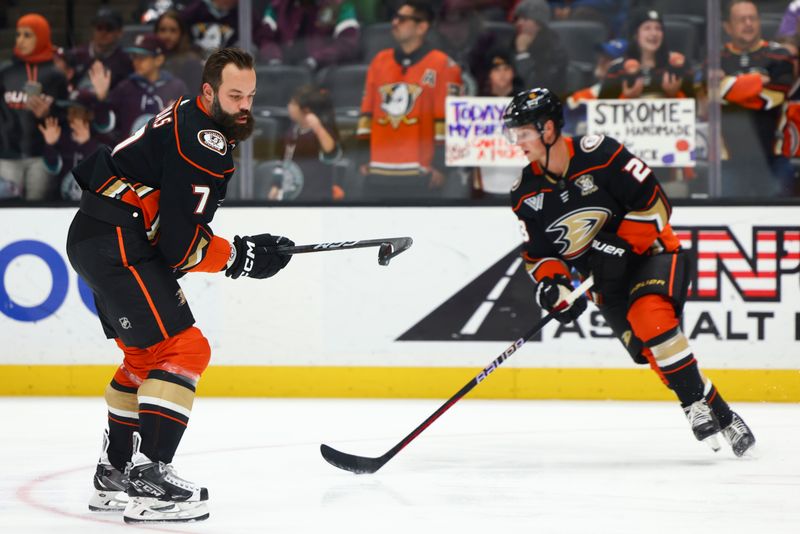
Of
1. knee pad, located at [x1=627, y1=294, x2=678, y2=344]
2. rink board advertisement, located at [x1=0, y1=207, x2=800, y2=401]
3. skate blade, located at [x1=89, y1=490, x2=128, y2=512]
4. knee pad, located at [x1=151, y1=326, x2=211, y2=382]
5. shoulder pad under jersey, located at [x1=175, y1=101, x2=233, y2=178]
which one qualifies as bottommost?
rink board advertisement, located at [x1=0, y1=207, x2=800, y2=401]

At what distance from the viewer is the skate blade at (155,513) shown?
303cm

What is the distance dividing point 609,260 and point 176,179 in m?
1.68

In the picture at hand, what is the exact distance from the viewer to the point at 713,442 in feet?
12.9

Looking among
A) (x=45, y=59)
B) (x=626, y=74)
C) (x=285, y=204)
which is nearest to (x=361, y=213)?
(x=285, y=204)

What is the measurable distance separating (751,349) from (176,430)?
318 cm

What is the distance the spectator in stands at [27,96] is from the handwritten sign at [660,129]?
268 centimetres

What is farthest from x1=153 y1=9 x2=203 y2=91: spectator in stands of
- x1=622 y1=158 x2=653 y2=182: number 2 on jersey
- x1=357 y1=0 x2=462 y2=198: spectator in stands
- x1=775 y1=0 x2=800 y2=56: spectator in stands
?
x1=775 y1=0 x2=800 y2=56: spectator in stands

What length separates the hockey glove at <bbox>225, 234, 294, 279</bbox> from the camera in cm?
317

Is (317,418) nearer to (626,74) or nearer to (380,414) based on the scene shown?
(380,414)

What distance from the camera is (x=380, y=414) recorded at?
16.8 feet

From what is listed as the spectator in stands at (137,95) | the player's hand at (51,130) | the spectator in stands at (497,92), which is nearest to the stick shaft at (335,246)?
the spectator in stands at (497,92)

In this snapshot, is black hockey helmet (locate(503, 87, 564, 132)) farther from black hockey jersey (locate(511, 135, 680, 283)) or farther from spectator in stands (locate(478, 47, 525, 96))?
spectator in stands (locate(478, 47, 525, 96))

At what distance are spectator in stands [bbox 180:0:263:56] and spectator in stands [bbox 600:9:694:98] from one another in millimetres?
1715

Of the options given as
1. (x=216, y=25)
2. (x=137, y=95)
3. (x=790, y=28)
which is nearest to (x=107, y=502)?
(x=137, y=95)
